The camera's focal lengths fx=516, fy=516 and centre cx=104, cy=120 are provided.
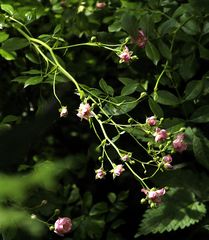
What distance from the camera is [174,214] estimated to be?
1.38 m

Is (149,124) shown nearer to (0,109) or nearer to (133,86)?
(133,86)

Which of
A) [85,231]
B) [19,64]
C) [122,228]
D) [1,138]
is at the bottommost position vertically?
[122,228]

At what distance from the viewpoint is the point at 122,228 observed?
65.6 inches

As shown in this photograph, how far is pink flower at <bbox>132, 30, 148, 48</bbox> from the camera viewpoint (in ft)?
4.74

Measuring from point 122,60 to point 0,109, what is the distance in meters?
0.62

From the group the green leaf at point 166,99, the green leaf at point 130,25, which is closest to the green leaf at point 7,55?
the green leaf at point 130,25

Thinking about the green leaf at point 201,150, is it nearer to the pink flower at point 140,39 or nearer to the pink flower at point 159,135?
the pink flower at point 159,135

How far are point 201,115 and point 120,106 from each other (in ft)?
0.80

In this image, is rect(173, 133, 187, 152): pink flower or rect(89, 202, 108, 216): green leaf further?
rect(89, 202, 108, 216): green leaf

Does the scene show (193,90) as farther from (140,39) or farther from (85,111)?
(85,111)

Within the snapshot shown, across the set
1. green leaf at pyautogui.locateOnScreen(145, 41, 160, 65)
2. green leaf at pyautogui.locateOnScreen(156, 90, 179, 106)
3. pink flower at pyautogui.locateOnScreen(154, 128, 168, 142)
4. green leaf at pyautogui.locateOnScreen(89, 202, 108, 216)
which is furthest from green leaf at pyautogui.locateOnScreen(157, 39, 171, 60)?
green leaf at pyautogui.locateOnScreen(89, 202, 108, 216)

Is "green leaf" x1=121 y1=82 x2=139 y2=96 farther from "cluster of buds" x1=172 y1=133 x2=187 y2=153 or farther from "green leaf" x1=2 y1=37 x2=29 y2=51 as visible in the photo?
"green leaf" x1=2 y1=37 x2=29 y2=51

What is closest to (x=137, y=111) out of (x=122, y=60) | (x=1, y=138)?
(x=122, y=60)

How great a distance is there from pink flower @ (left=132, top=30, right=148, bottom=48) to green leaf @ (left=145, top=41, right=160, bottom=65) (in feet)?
0.05
